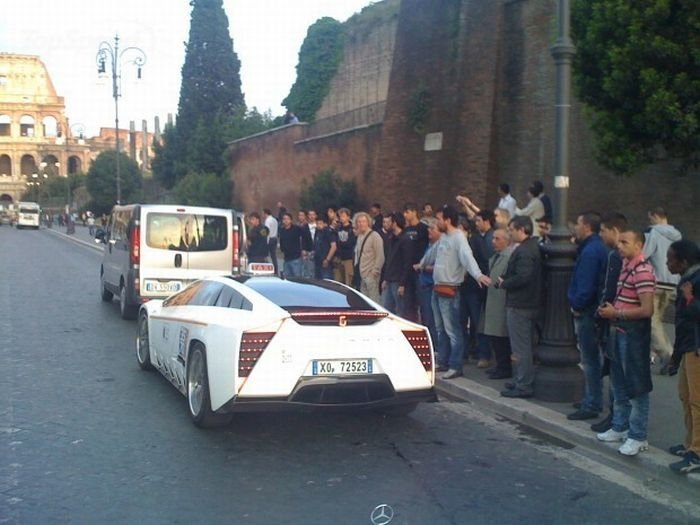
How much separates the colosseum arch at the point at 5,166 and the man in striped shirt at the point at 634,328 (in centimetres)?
12321

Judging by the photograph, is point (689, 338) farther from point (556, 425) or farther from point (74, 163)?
point (74, 163)

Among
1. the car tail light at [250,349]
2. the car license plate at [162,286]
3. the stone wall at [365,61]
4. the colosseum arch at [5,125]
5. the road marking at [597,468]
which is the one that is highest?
the colosseum arch at [5,125]

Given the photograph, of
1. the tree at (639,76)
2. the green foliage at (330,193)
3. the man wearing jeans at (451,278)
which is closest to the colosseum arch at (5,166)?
the green foliage at (330,193)

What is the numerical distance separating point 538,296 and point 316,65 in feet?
90.6

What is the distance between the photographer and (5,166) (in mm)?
119438

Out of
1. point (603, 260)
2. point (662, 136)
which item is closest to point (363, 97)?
point (662, 136)

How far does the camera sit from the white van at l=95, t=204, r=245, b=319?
13.4 meters

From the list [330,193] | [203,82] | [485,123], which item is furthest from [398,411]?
[203,82]

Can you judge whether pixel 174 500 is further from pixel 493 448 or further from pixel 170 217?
pixel 170 217

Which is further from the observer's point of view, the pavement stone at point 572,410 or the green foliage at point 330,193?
the green foliage at point 330,193

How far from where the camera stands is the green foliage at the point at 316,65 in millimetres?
33531

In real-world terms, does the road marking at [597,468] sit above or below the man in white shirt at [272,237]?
below

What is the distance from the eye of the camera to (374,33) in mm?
30906

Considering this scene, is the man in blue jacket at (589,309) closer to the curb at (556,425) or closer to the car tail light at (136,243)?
the curb at (556,425)
